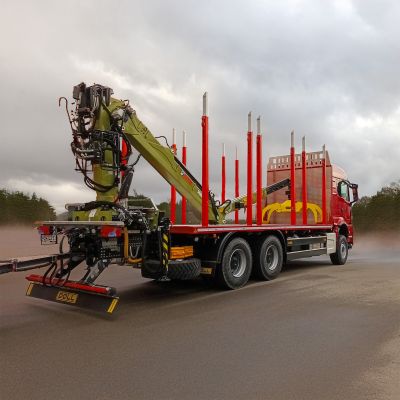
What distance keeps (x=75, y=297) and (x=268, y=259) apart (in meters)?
4.99

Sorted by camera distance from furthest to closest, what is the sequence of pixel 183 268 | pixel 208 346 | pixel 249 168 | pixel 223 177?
pixel 223 177 → pixel 249 168 → pixel 183 268 → pixel 208 346

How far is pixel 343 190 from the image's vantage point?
1433cm

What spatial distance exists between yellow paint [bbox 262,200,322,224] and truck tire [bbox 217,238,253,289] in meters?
5.28

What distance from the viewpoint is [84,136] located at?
751 cm

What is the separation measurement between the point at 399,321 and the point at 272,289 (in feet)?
9.68

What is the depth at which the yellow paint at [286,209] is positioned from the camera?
13.9 metres

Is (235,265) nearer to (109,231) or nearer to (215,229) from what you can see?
(215,229)

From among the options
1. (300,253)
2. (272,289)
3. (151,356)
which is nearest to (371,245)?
(300,253)

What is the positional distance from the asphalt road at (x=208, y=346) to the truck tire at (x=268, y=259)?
3.53 feet

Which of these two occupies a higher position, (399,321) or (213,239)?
(213,239)

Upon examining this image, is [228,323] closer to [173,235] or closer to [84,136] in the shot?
[173,235]

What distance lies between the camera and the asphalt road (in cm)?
382

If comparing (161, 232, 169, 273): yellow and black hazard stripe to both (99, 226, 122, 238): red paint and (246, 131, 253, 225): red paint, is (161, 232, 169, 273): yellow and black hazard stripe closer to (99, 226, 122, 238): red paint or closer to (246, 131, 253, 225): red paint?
(99, 226, 122, 238): red paint

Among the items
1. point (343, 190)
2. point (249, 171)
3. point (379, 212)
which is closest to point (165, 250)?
point (249, 171)
